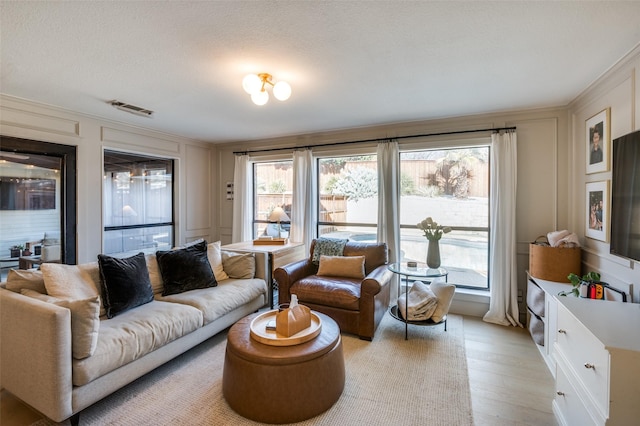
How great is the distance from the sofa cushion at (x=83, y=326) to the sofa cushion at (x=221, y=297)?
34.2 inches

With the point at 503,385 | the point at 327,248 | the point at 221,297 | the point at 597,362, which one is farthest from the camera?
the point at 327,248

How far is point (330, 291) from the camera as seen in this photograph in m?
3.05

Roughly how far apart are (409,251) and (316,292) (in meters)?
1.63

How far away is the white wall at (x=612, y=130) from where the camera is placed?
6.88ft

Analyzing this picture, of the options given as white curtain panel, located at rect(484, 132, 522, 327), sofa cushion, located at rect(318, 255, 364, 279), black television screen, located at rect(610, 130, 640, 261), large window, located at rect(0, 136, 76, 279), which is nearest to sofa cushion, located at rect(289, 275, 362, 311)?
sofa cushion, located at rect(318, 255, 364, 279)

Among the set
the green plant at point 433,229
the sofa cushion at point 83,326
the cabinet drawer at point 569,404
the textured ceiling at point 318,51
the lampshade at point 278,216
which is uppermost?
the textured ceiling at point 318,51

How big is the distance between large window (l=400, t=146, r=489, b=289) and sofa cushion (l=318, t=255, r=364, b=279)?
0.92 meters

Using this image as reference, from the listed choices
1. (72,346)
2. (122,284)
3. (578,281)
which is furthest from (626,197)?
(122,284)

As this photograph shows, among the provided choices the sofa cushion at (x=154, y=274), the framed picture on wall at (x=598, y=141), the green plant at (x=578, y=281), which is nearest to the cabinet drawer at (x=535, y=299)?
the green plant at (x=578, y=281)

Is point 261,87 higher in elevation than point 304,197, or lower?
higher

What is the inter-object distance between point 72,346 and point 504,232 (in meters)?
3.99

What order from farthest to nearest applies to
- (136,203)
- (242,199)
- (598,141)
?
(242,199) → (136,203) → (598,141)

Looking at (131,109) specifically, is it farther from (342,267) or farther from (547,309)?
(547,309)

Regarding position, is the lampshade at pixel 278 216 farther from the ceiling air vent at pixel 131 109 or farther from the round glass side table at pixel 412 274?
the ceiling air vent at pixel 131 109
